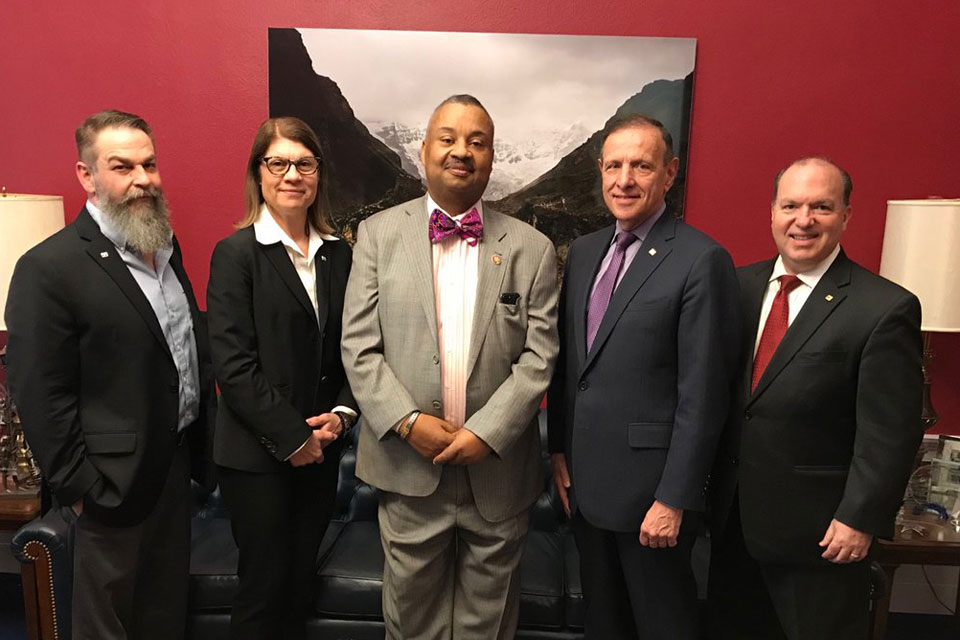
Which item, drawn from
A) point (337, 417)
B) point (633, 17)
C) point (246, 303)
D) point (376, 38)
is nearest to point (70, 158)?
point (376, 38)

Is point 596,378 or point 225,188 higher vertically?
point 225,188

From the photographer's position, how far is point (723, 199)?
331 centimetres

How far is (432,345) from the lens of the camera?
6.75 feet

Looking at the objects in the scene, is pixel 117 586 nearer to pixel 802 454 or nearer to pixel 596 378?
pixel 596 378

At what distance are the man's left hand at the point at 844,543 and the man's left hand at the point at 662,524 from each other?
40cm

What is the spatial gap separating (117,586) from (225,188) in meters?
1.90

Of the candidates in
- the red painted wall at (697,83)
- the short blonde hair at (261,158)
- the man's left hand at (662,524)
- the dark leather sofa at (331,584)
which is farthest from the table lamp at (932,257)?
the short blonde hair at (261,158)

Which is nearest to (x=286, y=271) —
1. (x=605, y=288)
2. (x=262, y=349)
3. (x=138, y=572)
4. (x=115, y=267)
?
(x=262, y=349)

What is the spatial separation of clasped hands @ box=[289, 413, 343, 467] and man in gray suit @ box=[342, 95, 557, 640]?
0.39 ft

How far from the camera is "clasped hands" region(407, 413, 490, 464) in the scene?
2.03m

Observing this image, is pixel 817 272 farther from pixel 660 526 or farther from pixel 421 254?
pixel 421 254

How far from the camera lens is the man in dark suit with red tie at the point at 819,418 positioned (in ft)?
6.14

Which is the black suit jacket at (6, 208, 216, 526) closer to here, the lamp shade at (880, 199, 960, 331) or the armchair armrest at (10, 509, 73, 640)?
the armchair armrest at (10, 509, 73, 640)

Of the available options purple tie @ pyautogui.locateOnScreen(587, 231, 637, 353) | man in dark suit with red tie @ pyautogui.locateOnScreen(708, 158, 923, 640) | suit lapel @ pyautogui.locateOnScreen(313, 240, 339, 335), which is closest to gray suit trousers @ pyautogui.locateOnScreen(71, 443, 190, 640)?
suit lapel @ pyautogui.locateOnScreen(313, 240, 339, 335)
